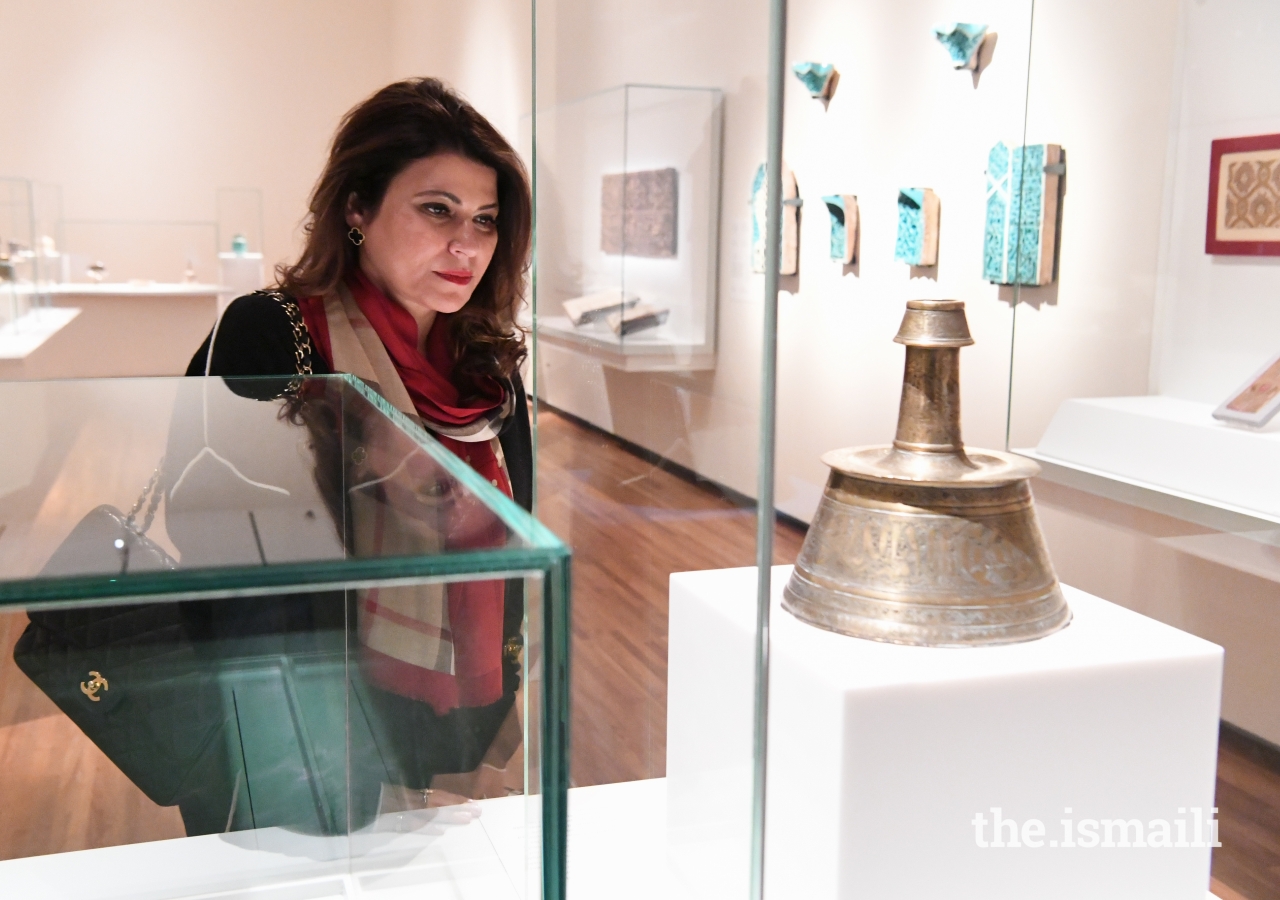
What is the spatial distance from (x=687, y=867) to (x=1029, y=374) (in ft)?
2.25

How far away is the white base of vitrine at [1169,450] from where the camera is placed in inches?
58.4

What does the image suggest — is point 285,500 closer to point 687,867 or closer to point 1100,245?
point 687,867

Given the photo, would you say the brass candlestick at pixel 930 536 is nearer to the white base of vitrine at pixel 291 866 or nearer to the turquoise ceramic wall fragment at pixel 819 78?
the turquoise ceramic wall fragment at pixel 819 78

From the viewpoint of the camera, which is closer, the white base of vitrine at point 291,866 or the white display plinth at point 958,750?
the white base of vitrine at point 291,866

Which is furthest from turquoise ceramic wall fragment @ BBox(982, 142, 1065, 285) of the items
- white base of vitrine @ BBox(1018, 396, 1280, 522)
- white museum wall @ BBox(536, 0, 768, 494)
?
white museum wall @ BBox(536, 0, 768, 494)

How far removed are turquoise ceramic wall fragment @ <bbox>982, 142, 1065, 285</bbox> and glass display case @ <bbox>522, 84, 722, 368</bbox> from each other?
35 centimetres

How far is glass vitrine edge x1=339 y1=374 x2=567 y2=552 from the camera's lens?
0.59m

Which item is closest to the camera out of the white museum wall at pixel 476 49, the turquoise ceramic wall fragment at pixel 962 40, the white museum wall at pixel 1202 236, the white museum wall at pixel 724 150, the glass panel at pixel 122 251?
the glass panel at pixel 122 251

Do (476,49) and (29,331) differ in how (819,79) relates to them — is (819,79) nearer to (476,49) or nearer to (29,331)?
(476,49)

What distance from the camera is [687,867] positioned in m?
1.25

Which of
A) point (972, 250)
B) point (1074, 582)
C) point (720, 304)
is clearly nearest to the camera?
point (720, 304)

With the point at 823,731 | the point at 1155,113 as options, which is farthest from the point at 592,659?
the point at 1155,113

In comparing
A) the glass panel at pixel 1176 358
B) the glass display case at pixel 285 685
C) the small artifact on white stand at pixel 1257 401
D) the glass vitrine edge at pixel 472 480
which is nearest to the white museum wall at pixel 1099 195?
the glass panel at pixel 1176 358

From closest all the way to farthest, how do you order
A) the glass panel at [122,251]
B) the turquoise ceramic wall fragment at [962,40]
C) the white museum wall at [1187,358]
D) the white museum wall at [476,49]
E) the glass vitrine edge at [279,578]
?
the glass vitrine edge at [279,578] → the glass panel at [122,251] → the white museum wall at [476,49] → the turquoise ceramic wall fragment at [962,40] → the white museum wall at [1187,358]
